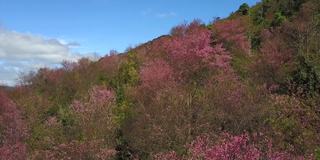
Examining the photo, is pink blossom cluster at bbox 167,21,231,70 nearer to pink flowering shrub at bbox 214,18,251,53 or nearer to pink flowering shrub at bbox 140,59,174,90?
pink flowering shrub at bbox 140,59,174,90

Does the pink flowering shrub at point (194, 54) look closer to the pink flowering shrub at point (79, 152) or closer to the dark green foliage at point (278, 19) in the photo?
the dark green foliage at point (278, 19)

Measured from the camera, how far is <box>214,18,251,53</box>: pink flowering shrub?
71.2 m

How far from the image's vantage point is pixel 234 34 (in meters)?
74.6

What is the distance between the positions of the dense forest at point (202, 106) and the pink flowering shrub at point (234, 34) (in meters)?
0.18

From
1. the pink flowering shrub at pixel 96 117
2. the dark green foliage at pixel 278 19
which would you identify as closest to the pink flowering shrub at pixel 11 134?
the pink flowering shrub at pixel 96 117

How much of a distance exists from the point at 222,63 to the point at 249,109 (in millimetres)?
22650

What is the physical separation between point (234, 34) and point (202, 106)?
119ft

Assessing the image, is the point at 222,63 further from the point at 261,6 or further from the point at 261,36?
the point at 261,6

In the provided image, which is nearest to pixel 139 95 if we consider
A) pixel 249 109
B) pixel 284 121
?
pixel 249 109

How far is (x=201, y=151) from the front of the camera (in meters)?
25.8

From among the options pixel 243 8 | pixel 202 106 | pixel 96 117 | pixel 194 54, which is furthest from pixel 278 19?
pixel 243 8

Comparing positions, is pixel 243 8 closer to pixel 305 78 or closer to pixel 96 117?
pixel 305 78

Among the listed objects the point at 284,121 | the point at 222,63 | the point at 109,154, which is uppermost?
the point at 222,63

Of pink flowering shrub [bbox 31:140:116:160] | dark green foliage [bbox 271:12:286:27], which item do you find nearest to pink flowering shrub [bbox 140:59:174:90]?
pink flowering shrub [bbox 31:140:116:160]
